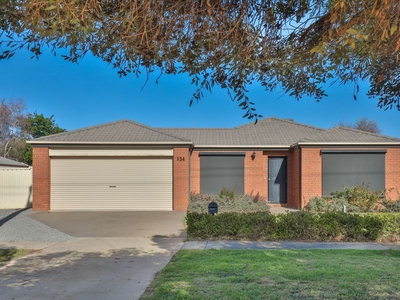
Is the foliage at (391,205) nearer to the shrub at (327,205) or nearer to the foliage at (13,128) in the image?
the shrub at (327,205)

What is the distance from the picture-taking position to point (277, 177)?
16391 millimetres

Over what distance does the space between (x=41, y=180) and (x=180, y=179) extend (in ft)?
19.7

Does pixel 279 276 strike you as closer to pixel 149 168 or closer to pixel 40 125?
pixel 149 168

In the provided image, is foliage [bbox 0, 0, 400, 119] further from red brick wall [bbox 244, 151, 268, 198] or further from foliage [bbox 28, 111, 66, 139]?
foliage [bbox 28, 111, 66, 139]

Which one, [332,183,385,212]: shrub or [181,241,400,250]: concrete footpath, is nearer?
[181,241,400,250]: concrete footpath

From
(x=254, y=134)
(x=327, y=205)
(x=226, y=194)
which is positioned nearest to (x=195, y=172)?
(x=226, y=194)

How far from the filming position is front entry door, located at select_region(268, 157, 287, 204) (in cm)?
1633

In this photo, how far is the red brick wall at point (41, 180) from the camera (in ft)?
47.2

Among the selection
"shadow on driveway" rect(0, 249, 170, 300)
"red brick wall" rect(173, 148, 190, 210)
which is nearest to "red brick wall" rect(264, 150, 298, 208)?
"red brick wall" rect(173, 148, 190, 210)

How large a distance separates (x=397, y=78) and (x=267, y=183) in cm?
1232

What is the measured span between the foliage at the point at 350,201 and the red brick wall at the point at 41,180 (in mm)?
10962

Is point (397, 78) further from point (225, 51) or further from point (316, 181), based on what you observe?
point (316, 181)

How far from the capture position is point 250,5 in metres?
3.80

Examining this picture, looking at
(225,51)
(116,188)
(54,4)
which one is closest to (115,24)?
(54,4)
